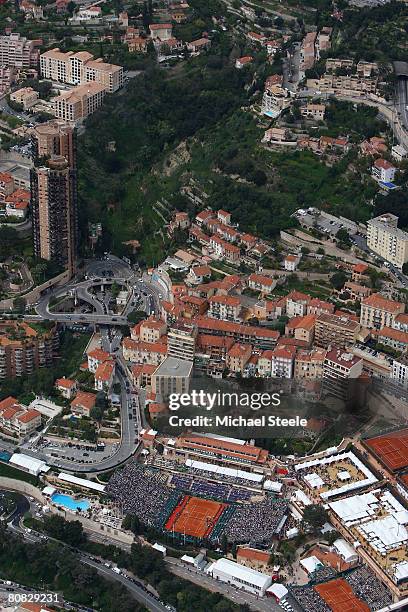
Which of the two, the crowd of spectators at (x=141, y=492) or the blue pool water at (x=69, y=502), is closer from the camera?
the crowd of spectators at (x=141, y=492)

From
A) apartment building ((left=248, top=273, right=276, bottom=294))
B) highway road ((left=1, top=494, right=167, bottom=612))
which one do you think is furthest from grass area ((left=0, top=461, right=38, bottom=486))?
apartment building ((left=248, top=273, right=276, bottom=294))

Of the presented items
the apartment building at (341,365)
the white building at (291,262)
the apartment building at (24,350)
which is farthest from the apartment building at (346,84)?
the apartment building at (24,350)

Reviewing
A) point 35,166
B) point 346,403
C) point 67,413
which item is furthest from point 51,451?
point 35,166

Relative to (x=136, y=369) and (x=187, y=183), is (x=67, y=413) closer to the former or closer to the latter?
(x=136, y=369)

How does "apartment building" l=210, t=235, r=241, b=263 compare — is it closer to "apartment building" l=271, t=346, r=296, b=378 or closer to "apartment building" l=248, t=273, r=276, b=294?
"apartment building" l=248, t=273, r=276, b=294

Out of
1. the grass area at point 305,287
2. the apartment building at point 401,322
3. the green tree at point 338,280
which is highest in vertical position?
the apartment building at point 401,322

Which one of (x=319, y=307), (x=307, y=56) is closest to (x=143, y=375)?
(x=319, y=307)

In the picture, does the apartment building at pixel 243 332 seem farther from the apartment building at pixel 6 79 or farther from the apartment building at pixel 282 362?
the apartment building at pixel 6 79
